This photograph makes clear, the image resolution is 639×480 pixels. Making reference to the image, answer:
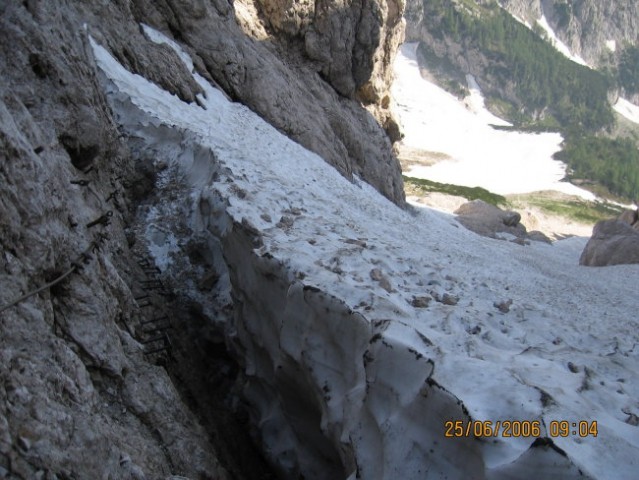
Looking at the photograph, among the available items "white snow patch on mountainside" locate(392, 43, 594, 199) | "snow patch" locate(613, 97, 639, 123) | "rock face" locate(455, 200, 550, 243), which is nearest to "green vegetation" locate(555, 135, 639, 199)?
"white snow patch on mountainside" locate(392, 43, 594, 199)

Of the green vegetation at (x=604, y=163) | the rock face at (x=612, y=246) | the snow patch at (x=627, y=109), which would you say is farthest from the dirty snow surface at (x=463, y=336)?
the snow patch at (x=627, y=109)

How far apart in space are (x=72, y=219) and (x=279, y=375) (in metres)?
3.10

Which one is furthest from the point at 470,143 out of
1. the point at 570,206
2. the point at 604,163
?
the point at 570,206

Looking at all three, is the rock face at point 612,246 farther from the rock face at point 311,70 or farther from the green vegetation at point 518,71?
the green vegetation at point 518,71

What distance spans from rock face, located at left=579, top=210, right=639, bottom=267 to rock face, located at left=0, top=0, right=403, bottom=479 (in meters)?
27.5

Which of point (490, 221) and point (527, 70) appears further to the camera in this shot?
point (527, 70)

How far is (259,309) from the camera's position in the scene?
23.9 ft

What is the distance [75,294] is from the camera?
17.0 ft

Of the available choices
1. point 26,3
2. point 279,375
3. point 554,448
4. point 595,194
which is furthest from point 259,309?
point 595,194

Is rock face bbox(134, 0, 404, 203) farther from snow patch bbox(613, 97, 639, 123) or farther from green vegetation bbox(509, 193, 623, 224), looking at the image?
snow patch bbox(613, 97, 639, 123)

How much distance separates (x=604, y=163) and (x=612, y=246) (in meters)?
102

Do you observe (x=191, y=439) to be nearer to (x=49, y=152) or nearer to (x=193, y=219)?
(x=49, y=152)

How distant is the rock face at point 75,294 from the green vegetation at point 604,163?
119 m

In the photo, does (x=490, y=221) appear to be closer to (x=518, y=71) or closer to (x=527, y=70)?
(x=518, y=71)
